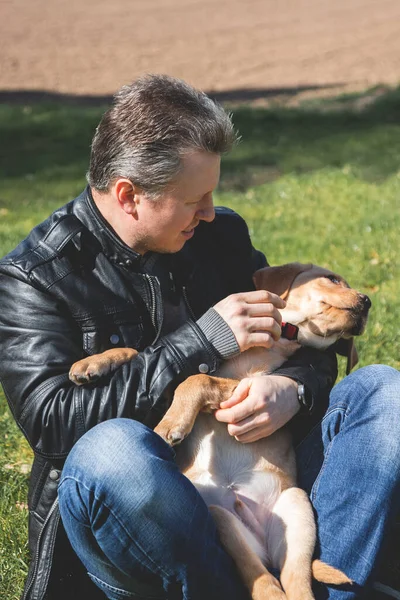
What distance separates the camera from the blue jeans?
3025 millimetres

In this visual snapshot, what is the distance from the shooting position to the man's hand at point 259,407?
11.7ft

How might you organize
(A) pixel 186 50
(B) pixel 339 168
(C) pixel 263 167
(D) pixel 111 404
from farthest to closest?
(A) pixel 186 50 → (C) pixel 263 167 → (B) pixel 339 168 → (D) pixel 111 404

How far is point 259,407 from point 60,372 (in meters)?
0.78

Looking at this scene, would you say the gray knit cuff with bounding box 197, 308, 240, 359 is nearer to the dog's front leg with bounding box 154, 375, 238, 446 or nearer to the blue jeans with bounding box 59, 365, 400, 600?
the dog's front leg with bounding box 154, 375, 238, 446

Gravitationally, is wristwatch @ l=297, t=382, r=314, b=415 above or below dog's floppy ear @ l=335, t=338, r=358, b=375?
above

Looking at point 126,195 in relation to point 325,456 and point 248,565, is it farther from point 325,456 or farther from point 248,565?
point 248,565

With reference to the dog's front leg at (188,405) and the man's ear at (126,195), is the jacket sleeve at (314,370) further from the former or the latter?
the man's ear at (126,195)

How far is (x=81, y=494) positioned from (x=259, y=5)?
86.0ft

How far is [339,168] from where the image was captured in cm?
1158

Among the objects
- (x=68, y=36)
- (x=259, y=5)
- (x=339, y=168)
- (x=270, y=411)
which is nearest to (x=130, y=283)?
(x=270, y=411)

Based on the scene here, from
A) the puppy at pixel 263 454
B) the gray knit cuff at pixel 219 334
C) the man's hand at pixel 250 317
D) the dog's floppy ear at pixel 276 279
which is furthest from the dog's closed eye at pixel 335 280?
the gray knit cuff at pixel 219 334

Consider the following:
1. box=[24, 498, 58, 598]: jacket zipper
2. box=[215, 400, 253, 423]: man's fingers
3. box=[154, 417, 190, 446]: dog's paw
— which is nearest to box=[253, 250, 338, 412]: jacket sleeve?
box=[215, 400, 253, 423]: man's fingers

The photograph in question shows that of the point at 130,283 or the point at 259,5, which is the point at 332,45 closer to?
the point at 259,5

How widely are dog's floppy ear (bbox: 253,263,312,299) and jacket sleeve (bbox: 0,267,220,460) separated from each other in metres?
0.89
